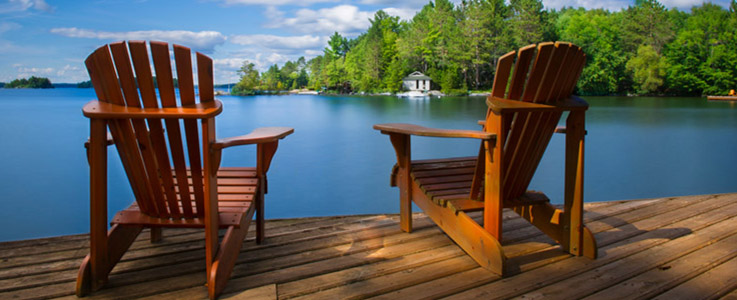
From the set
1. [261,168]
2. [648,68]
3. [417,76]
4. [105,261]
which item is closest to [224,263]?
[105,261]

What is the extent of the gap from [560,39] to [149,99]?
38820 millimetres

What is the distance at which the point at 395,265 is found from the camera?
6.16 ft

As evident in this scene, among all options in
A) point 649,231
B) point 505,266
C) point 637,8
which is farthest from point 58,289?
point 637,8

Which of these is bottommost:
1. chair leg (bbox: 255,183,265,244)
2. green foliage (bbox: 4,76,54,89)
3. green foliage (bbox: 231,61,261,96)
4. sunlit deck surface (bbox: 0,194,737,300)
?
sunlit deck surface (bbox: 0,194,737,300)

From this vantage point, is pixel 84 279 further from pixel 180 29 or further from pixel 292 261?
pixel 180 29

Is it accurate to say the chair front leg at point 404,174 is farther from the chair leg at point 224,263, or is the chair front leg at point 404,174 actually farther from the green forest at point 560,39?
the green forest at point 560,39

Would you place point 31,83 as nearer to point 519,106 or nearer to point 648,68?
point 519,106

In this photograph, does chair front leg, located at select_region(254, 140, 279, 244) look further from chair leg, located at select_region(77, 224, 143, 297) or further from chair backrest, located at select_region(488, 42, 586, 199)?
chair backrest, located at select_region(488, 42, 586, 199)

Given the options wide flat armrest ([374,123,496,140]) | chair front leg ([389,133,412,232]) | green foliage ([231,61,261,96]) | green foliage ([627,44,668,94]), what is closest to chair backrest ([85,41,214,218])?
wide flat armrest ([374,123,496,140])

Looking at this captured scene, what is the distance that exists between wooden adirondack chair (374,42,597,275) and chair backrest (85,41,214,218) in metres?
0.81

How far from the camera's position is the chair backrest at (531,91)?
5.38 feet

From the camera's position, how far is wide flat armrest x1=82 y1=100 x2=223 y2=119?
148cm

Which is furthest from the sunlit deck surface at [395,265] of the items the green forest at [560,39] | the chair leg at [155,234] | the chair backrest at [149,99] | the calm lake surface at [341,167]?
the green forest at [560,39]

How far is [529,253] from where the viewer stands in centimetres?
202
